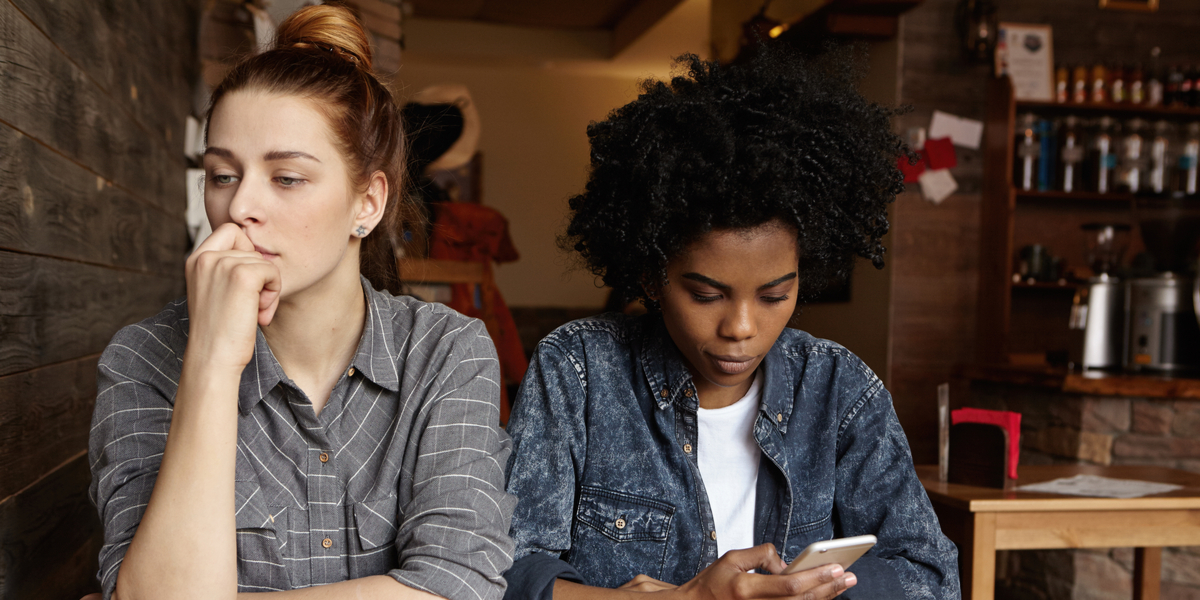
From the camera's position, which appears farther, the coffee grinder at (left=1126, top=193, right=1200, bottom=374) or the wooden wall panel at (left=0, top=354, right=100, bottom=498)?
the coffee grinder at (left=1126, top=193, right=1200, bottom=374)

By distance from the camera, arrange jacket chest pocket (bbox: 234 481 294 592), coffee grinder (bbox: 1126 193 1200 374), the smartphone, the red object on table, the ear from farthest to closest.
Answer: coffee grinder (bbox: 1126 193 1200 374) → the red object on table → the ear → jacket chest pocket (bbox: 234 481 294 592) → the smartphone

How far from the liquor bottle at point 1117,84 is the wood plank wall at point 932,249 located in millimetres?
654

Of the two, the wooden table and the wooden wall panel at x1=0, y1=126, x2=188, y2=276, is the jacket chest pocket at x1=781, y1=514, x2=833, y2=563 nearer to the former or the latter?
the wooden table

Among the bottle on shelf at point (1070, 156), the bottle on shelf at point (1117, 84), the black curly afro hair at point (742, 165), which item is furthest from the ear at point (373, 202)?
the bottle on shelf at point (1117, 84)

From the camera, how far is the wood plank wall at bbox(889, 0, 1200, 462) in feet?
14.5

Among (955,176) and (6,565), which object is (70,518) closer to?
(6,565)

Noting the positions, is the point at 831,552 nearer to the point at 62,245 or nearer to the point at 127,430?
the point at 127,430

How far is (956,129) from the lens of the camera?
444 cm

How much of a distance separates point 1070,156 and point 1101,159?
17 centimetres

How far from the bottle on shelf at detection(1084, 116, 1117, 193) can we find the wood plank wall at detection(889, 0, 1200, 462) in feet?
1.98

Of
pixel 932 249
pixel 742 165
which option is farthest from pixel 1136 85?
pixel 742 165

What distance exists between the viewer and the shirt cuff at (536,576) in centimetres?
119

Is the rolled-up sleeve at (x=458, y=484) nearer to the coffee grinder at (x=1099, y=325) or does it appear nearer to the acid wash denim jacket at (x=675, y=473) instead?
the acid wash denim jacket at (x=675, y=473)

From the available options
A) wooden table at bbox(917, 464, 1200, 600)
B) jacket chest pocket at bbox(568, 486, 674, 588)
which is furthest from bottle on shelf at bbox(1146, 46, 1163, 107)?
jacket chest pocket at bbox(568, 486, 674, 588)
